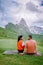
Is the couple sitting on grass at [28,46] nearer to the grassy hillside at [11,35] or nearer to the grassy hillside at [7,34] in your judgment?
the grassy hillside at [11,35]

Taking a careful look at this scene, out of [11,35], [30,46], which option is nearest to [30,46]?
[30,46]

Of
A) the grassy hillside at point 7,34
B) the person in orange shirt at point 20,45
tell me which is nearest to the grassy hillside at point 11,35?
the grassy hillside at point 7,34

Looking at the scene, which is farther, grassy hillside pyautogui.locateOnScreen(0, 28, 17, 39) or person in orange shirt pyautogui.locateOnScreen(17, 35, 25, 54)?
grassy hillside pyautogui.locateOnScreen(0, 28, 17, 39)

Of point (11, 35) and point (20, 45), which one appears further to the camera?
point (11, 35)

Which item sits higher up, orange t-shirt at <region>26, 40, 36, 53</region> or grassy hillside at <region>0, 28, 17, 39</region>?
grassy hillside at <region>0, 28, 17, 39</region>

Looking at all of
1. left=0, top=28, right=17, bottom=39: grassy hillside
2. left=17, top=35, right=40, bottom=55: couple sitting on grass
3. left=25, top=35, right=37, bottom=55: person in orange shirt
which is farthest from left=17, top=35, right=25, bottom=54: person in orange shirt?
left=0, top=28, right=17, bottom=39: grassy hillside

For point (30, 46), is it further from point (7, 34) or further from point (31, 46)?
point (7, 34)

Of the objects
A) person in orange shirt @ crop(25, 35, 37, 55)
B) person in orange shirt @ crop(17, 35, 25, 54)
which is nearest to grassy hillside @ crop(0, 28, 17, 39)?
person in orange shirt @ crop(17, 35, 25, 54)

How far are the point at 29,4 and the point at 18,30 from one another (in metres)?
0.73

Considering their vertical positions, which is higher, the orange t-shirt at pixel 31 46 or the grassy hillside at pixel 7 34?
the grassy hillside at pixel 7 34

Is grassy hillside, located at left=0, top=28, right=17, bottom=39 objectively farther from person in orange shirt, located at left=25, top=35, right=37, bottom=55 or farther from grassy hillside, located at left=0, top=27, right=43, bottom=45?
person in orange shirt, located at left=25, top=35, right=37, bottom=55

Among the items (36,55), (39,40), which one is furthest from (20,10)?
(36,55)

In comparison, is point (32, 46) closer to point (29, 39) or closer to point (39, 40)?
point (29, 39)

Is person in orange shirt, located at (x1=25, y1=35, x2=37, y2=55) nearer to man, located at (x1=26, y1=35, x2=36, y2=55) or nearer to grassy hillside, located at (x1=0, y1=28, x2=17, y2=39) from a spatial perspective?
man, located at (x1=26, y1=35, x2=36, y2=55)
